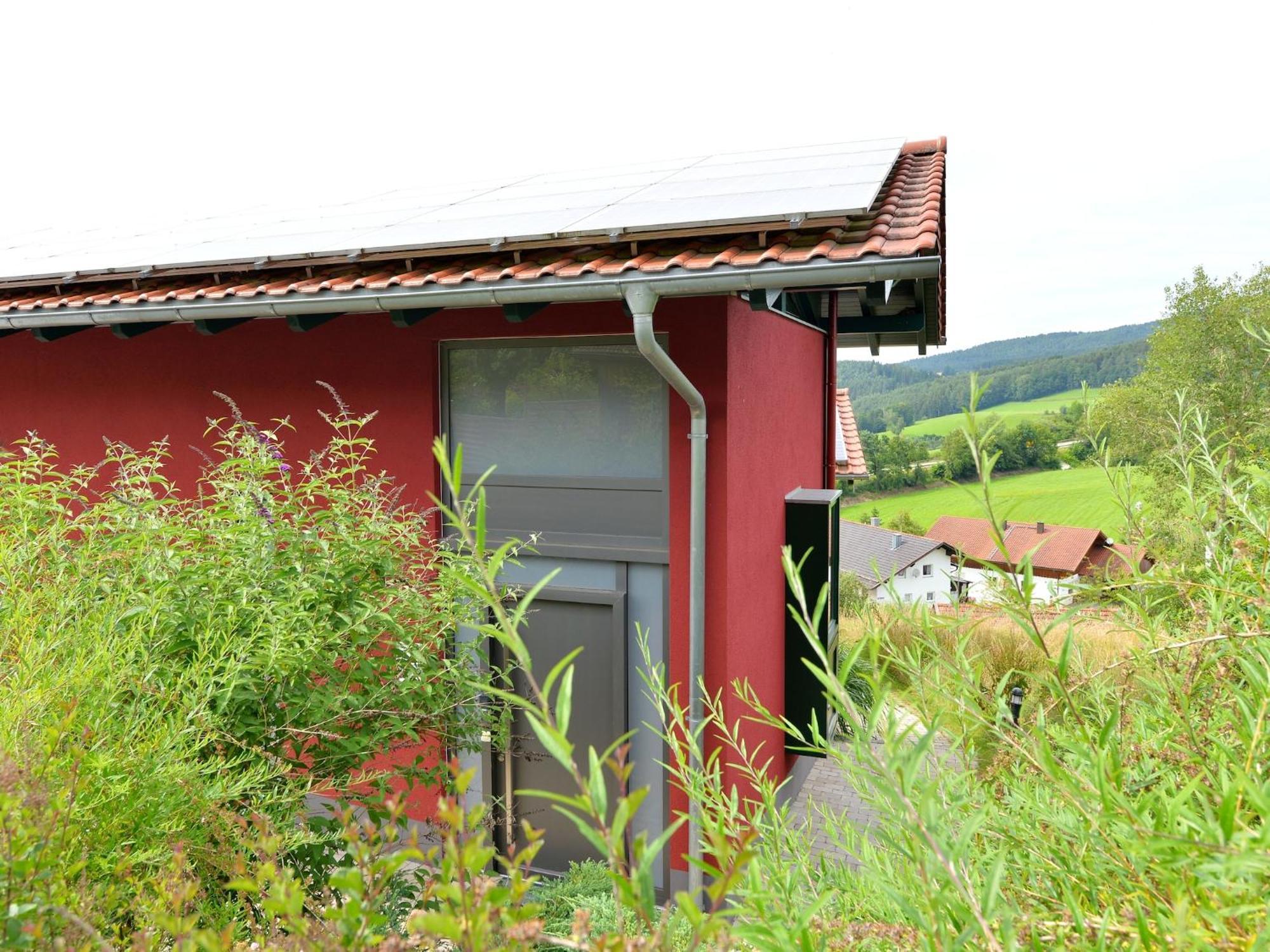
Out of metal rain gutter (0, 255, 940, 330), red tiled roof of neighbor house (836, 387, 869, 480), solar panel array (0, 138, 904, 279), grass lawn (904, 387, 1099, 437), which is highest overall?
solar panel array (0, 138, 904, 279)

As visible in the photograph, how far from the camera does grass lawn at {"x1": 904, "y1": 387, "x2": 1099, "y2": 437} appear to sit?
109 centimetres

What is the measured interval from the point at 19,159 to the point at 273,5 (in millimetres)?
5718

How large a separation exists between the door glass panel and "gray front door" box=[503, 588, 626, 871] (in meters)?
0.84

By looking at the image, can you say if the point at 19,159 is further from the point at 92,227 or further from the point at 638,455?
the point at 638,455

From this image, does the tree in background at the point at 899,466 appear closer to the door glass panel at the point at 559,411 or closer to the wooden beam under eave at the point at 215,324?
the door glass panel at the point at 559,411

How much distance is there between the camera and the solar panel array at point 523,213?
14.5 feet

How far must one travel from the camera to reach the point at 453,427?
5480 millimetres

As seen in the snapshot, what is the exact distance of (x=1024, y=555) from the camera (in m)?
0.99

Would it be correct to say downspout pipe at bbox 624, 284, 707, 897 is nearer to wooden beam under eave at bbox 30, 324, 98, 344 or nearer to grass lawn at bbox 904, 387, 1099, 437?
grass lawn at bbox 904, 387, 1099, 437

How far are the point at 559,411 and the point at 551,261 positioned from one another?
1055 millimetres

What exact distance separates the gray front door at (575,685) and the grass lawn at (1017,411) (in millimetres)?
3590

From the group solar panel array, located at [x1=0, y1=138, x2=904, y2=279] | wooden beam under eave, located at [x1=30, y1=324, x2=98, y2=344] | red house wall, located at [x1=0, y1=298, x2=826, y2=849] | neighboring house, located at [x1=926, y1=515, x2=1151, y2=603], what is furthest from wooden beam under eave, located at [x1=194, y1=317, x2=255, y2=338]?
neighboring house, located at [x1=926, y1=515, x2=1151, y2=603]

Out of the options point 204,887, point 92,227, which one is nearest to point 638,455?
point 204,887

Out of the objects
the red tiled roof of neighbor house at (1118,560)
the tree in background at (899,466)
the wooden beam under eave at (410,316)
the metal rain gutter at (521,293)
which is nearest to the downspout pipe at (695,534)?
the metal rain gutter at (521,293)
